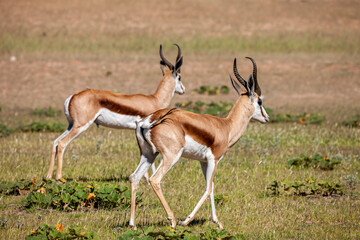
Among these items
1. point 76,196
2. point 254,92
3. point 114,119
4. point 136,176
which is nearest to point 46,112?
point 114,119

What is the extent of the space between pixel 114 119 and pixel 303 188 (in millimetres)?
3366

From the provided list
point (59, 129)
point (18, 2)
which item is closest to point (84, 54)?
point (18, 2)

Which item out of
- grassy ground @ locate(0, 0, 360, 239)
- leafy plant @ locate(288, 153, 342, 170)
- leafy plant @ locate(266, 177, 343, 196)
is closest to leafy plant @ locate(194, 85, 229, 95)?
grassy ground @ locate(0, 0, 360, 239)

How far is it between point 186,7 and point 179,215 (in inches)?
1267

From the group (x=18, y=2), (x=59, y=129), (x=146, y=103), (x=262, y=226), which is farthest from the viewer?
(x=18, y=2)

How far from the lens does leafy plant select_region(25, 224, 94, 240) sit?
545cm

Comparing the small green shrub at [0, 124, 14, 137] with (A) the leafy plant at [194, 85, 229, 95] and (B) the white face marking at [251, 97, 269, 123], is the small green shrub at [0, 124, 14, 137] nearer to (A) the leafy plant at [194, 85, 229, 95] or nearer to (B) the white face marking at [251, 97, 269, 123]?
(B) the white face marking at [251, 97, 269, 123]

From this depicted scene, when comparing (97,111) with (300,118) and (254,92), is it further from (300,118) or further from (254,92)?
(300,118)

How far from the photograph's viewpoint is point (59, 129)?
13.9 metres

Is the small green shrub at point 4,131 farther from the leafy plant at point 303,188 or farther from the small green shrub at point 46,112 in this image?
the leafy plant at point 303,188

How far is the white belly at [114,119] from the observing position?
9430 millimetres

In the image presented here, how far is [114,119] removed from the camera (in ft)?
31.1

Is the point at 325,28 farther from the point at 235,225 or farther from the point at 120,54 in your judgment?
the point at 235,225

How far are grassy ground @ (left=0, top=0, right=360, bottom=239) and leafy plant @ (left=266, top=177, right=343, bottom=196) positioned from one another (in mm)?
136
